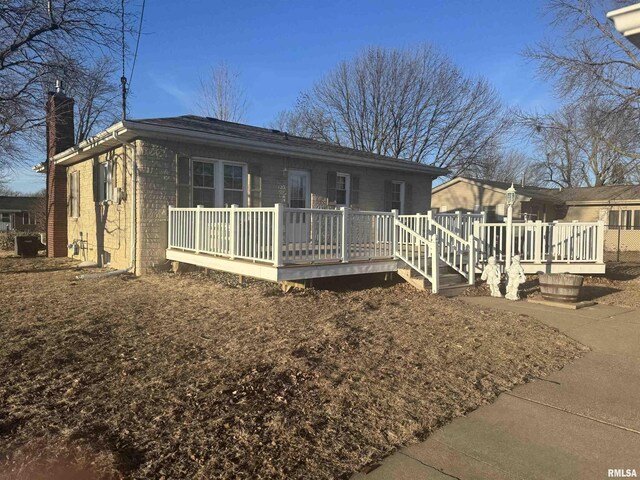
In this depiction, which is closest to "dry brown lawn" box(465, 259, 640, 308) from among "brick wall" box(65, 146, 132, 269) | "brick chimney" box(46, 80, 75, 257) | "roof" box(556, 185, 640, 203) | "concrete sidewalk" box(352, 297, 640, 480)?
"concrete sidewalk" box(352, 297, 640, 480)

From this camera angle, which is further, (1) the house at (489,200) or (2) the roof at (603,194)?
(1) the house at (489,200)

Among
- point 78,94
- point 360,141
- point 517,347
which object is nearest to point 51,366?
point 517,347

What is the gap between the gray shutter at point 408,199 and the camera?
50.5 ft

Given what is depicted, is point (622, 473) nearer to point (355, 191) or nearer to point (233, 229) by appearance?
point (233, 229)

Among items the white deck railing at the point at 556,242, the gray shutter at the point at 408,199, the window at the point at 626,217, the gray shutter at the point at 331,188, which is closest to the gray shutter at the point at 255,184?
the gray shutter at the point at 331,188

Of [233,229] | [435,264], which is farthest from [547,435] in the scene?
[233,229]

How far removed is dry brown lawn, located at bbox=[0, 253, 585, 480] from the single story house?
134 inches

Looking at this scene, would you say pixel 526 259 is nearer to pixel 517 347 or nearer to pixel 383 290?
pixel 383 290

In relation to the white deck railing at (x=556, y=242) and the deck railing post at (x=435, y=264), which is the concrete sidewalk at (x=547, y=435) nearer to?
the deck railing post at (x=435, y=264)

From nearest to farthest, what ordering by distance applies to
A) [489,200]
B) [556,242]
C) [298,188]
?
[556,242] → [298,188] → [489,200]

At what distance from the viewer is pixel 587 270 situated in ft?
35.4

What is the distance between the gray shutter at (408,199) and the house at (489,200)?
11.3m

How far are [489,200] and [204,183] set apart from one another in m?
20.3

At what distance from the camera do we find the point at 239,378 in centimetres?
403
